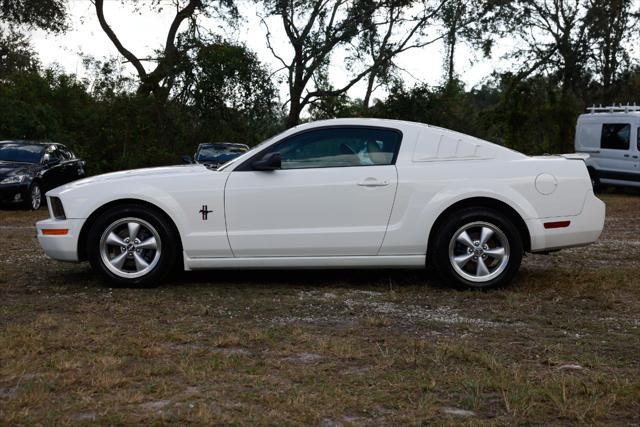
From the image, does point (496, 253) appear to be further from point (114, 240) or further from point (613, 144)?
point (613, 144)

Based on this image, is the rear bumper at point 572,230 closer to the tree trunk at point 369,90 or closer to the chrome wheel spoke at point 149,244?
the chrome wheel spoke at point 149,244

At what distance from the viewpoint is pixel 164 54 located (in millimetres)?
30266

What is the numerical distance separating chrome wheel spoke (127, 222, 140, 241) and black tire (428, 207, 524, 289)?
2.41 meters

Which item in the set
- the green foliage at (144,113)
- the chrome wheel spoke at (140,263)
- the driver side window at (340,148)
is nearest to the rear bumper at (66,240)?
the chrome wheel spoke at (140,263)

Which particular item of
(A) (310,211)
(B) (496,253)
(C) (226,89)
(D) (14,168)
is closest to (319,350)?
(A) (310,211)

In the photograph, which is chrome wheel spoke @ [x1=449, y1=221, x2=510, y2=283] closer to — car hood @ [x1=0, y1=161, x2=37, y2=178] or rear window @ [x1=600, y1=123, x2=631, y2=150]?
car hood @ [x1=0, y1=161, x2=37, y2=178]

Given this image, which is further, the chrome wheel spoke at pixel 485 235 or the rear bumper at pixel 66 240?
the rear bumper at pixel 66 240

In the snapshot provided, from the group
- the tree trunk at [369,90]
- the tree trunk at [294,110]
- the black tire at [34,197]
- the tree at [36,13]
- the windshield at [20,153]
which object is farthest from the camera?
the tree trunk at [369,90]

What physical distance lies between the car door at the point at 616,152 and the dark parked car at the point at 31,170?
1302 cm

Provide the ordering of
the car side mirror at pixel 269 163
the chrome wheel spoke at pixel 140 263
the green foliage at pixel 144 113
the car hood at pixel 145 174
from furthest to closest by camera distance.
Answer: the green foliage at pixel 144 113, the car hood at pixel 145 174, the chrome wheel spoke at pixel 140 263, the car side mirror at pixel 269 163

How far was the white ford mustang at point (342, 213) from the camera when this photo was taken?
23.1 ft

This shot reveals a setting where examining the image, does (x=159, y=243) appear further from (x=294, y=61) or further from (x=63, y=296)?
(x=294, y=61)

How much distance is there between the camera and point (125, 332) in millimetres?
5453

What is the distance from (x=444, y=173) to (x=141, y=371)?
3.46 metres
